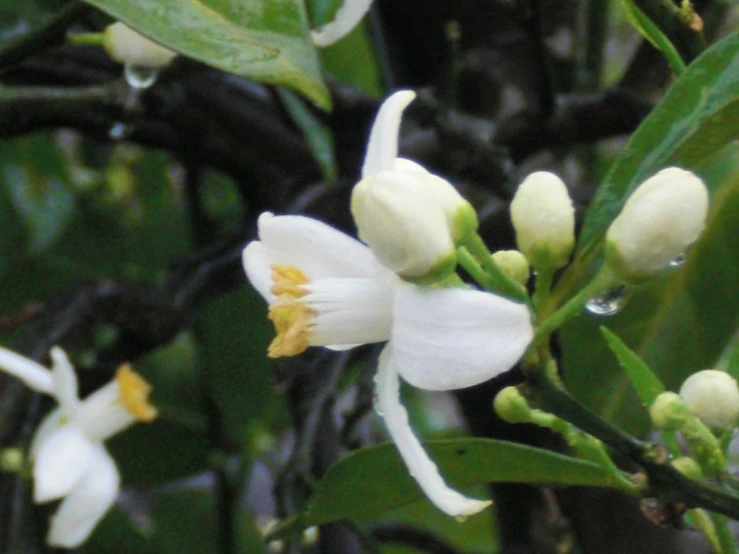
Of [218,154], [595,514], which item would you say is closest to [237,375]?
[218,154]

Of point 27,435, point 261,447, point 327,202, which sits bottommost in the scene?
point 261,447

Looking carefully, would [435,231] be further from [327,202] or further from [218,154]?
[218,154]

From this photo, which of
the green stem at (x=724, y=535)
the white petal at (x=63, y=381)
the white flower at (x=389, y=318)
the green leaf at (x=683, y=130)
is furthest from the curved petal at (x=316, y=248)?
the white petal at (x=63, y=381)

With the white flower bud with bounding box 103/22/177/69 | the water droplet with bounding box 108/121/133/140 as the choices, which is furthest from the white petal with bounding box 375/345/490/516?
the water droplet with bounding box 108/121/133/140

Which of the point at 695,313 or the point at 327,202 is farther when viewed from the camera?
the point at 327,202

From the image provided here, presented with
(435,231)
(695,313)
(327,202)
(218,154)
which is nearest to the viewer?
(435,231)

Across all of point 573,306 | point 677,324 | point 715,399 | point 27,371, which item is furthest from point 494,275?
point 27,371
